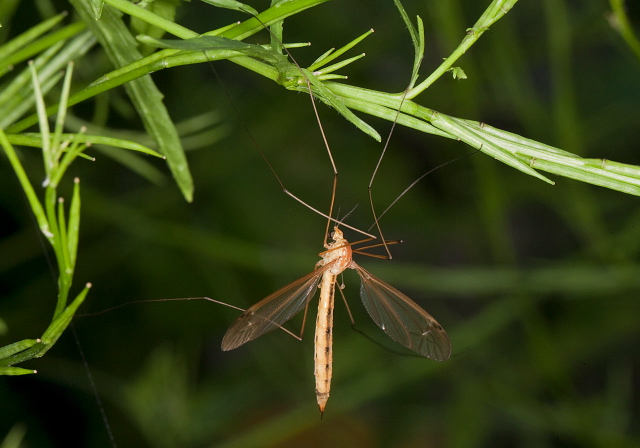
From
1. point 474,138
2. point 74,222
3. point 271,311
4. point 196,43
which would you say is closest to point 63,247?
point 74,222

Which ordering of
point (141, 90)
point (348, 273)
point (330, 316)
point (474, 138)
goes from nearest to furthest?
point (474, 138), point (141, 90), point (330, 316), point (348, 273)

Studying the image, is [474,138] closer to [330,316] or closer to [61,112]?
[61,112]

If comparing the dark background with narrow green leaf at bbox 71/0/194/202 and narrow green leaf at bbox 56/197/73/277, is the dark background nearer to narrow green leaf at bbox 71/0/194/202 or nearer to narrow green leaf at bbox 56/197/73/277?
narrow green leaf at bbox 71/0/194/202

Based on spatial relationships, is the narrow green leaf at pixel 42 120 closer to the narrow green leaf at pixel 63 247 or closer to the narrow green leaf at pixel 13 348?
the narrow green leaf at pixel 63 247

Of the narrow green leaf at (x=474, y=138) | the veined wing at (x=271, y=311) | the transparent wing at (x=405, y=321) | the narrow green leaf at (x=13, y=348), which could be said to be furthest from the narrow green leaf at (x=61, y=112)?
the transparent wing at (x=405, y=321)

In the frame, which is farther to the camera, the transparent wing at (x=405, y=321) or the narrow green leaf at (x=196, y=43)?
the transparent wing at (x=405, y=321)

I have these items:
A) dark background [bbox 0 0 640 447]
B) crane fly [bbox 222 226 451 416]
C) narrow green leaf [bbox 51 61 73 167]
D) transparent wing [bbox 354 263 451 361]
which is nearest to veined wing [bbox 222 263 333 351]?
crane fly [bbox 222 226 451 416]

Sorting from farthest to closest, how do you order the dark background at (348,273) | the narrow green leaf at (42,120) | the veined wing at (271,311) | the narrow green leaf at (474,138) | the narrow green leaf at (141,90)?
1. the dark background at (348,273)
2. the veined wing at (271,311)
3. the narrow green leaf at (141,90)
4. the narrow green leaf at (474,138)
5. the narrow green leaf at (42,120)
